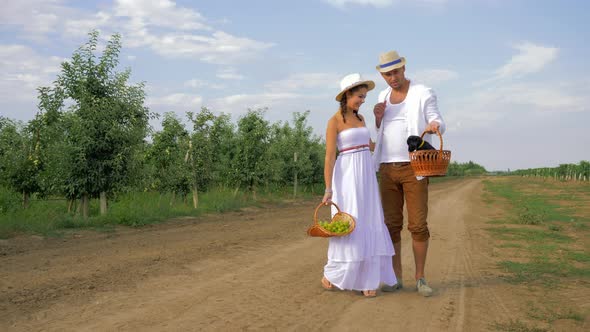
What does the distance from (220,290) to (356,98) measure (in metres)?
2.53

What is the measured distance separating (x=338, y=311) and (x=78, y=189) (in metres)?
10.3

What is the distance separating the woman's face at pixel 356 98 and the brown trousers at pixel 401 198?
28.3 inches

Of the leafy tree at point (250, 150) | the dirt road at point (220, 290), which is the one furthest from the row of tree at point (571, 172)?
the dirt road at point (220, 290)

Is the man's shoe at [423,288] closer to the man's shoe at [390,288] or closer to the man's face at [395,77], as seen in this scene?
the man's shoe at [390,288]

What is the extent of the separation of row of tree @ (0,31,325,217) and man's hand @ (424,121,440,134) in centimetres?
978

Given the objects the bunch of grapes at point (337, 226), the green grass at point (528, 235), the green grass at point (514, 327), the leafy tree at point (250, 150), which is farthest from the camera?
the leafy tree at point (250, 150)

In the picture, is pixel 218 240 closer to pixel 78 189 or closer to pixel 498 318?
pixel 78 189

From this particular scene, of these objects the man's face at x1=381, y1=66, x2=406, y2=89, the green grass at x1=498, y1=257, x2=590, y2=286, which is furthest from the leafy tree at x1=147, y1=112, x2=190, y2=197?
the man's face at x1=381, y1=66, x2=406, y2=89

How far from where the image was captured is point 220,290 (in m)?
5.24

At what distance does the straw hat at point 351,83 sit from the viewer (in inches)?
201

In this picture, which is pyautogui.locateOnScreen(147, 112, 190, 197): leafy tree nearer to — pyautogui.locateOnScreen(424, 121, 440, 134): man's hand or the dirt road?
the dirt road

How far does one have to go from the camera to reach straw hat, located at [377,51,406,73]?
5.04 metres

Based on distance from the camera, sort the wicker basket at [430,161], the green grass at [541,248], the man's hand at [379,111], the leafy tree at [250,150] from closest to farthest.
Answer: the wicker basket at [430,161] → the man's hand at [379,111] → the green grass at [541,248] → the leafy tree at [250,150]

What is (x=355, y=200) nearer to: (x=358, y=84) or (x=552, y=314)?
(x=358, y=84)
